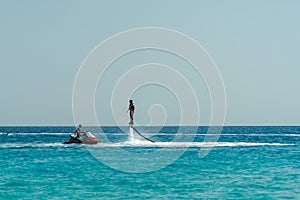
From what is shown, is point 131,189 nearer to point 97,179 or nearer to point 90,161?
point 97,179

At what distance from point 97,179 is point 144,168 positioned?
6580 mm

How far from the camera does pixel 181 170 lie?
37.1 metres

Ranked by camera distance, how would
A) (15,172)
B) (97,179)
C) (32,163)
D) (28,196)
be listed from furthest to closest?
1. (32,163)
2. (15,172)
3. (97,179)
4. (28,196)

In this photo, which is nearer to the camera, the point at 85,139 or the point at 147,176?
the point at 147,176

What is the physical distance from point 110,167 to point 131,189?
400 inches

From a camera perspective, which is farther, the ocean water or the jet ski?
the jet ski

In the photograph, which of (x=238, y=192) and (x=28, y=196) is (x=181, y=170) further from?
(x=28, y=196)

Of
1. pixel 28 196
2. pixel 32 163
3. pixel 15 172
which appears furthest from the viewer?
pixel 32 163

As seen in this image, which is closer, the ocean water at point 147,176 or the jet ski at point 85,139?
the ocean water at point 147,176

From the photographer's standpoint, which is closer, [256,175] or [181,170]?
[256,175]

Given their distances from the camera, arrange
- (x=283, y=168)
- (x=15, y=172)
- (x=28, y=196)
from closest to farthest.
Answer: (x=28, y=196) → (x=15, y=172) → (x=283, y=168)

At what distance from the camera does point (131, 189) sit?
28641 millimetres

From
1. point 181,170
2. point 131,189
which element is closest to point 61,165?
point 181,170

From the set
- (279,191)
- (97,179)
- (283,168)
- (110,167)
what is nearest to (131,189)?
(97,179)
